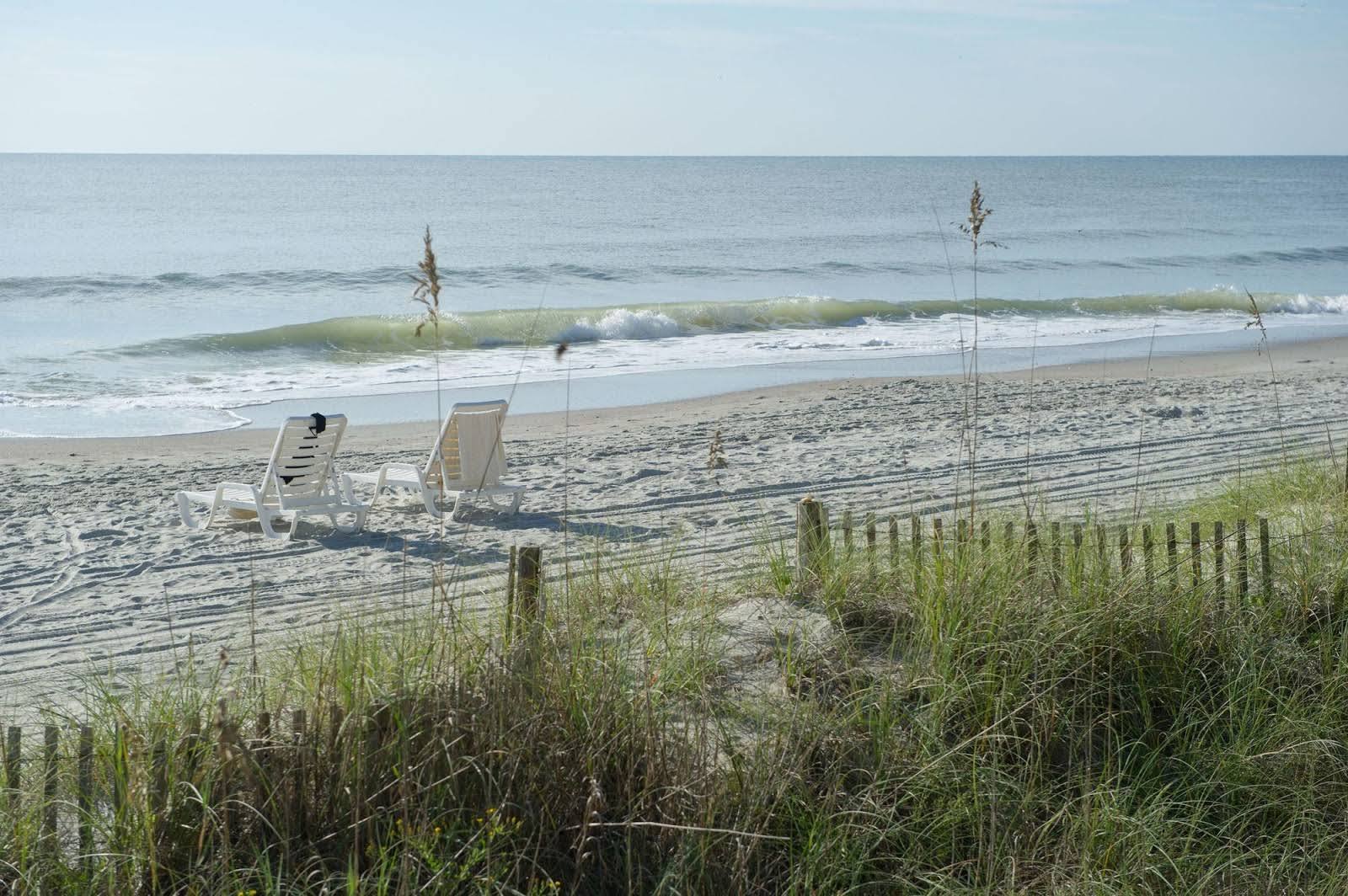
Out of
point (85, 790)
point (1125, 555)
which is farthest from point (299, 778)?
point (1125, 555)

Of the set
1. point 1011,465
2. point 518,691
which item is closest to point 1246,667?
point 518,691

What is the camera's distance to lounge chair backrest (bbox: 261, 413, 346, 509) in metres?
8.65

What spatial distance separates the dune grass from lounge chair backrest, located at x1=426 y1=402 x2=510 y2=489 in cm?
456

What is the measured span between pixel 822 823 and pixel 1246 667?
5.99 feet

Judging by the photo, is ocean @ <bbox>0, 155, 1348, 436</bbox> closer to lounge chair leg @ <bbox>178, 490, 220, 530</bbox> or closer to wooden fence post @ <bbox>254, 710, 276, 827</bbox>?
lounge chair leg @ <bbox>178, 490, 220, 530</bbox>

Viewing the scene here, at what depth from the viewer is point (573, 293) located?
30.8 m

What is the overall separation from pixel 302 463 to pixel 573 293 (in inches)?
879

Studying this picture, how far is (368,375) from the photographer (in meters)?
18.7

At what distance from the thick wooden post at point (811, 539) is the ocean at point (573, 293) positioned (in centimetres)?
150

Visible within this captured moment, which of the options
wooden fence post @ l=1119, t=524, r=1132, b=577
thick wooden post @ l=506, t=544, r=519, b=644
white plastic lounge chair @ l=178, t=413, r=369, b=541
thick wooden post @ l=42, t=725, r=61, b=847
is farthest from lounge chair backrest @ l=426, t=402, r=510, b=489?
thick wooden post @ l=42, t=725, r=61, b=847

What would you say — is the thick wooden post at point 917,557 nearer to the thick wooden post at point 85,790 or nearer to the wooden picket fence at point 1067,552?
the wooden picket fence at point 1067,552

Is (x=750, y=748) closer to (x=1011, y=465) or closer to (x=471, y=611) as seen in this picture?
(x=471, y=611)

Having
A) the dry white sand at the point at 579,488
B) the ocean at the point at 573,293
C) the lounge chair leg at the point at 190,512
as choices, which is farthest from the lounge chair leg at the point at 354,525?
the ocean at the point at 573,293

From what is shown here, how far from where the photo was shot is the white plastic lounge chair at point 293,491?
855cm
